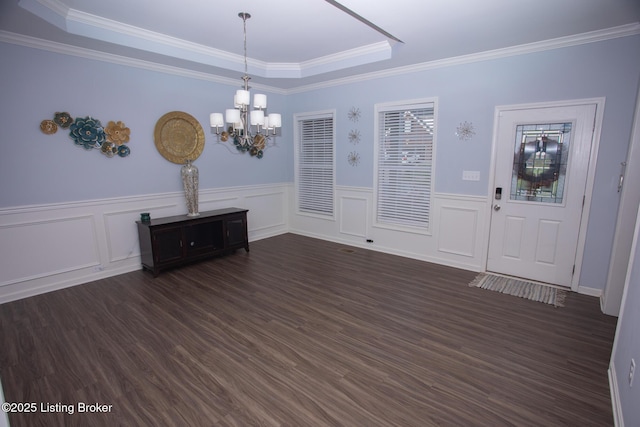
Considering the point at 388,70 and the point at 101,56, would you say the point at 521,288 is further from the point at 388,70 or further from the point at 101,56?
the point at 101,56

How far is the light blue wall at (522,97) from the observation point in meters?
3.17

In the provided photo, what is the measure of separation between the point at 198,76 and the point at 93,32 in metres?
1.45

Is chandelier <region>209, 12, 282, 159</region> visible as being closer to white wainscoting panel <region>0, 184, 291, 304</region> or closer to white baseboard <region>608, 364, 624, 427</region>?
white wainscoting panel <region>0, 184, 291, 304</region>

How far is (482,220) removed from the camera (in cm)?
409

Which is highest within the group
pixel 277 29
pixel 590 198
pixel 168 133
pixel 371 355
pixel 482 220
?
pixel 277 29

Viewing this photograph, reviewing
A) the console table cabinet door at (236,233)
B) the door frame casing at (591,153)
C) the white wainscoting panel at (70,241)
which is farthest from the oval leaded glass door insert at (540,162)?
the white wainscoting panel at (70,241)

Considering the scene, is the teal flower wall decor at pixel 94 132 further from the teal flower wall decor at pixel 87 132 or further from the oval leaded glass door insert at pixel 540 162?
the oval leaded glass door insert at pixel 540 162

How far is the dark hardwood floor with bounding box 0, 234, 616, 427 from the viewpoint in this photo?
1951mm

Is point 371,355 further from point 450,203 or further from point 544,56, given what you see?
point 544,56

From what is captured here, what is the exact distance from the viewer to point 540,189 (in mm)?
3688

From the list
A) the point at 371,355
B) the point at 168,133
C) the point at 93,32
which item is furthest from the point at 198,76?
the point at 371,355

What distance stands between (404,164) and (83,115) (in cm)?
413

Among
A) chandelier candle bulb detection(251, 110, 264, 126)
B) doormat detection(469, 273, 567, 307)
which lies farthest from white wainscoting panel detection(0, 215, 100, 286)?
doormat detection(469, 273, 567, 307)

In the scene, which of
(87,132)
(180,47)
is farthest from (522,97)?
(87,132)
